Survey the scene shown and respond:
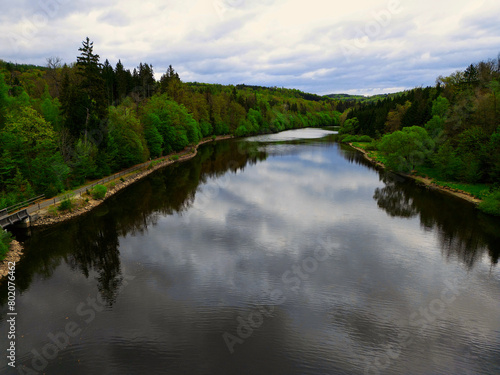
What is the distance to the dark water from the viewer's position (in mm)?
16141

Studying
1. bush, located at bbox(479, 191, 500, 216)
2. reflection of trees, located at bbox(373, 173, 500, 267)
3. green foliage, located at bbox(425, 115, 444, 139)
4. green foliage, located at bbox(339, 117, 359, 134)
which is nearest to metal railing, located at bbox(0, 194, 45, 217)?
reflection of trees, located at bbox(373, 173, 500, 267)

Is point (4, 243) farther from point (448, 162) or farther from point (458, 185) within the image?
point (448, 162)

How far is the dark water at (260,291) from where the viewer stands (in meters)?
16.1

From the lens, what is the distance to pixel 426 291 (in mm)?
22125

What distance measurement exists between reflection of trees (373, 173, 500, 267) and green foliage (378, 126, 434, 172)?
9.08 metres

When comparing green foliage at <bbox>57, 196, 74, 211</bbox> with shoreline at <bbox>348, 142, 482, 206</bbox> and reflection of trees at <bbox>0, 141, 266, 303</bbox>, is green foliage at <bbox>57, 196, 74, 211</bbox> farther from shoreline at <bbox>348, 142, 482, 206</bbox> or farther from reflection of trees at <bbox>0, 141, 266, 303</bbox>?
shoreline at <bbox>348, 142, 482, 206</bbox>

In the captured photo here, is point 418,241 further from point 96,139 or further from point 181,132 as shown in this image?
point 181,132

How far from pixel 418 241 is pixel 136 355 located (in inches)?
1096

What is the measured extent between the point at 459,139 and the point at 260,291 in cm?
5280

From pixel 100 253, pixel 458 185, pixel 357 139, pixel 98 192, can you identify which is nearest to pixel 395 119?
pixel 357 139

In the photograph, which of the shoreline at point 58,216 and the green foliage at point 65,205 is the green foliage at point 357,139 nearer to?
the shoreline at point 58,216

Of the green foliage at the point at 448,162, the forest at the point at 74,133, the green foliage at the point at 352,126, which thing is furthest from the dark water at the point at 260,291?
the green foliage at the point at 352,126

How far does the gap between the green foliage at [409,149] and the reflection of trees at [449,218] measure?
9080 millimetres

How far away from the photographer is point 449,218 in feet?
123
